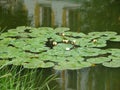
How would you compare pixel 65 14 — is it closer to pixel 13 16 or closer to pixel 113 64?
pixel 13 16

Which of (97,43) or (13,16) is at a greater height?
(13,16)

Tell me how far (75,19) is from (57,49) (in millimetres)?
3315

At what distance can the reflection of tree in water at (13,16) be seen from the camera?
33.1ft

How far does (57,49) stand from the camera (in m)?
7.48

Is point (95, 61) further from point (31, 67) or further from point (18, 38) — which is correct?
point (18, 38)

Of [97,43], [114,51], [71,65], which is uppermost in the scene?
[97,43]

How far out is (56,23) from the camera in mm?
10836

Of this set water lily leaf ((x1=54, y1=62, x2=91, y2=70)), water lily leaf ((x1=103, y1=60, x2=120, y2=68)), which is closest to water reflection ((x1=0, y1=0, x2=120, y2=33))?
water lily leaf ((x1=103, y1=60, x2=120, y2=68))

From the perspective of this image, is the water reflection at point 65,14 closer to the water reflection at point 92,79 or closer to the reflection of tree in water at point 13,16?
the reflection of tree in water at point 13,16

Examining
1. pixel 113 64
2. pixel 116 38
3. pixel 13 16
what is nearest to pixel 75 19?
pixel 13 16

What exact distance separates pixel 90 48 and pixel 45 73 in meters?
1.21

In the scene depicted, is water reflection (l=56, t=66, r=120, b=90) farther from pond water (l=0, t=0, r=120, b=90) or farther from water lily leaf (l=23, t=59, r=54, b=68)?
water lily leaf (l=23, t=59, r=54, b=68)

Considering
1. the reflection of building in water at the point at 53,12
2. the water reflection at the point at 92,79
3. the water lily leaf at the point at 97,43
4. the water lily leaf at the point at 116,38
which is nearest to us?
the water reflection at the point at 92,79

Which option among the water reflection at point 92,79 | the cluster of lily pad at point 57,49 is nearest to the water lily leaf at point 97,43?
the cluster of lily pad at point 57,49
